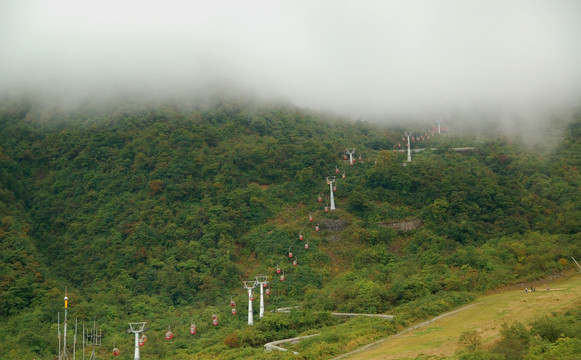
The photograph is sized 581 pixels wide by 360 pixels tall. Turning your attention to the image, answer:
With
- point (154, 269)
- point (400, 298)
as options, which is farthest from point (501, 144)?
point (154, 269)

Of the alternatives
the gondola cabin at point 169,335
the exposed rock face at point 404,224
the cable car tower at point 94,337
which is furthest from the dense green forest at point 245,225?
the cable car tower at point 94,337

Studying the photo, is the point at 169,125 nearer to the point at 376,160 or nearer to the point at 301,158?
the point at 301,158

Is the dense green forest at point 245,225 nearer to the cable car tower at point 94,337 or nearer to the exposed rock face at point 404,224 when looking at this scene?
the exposed rock face at point 404,224

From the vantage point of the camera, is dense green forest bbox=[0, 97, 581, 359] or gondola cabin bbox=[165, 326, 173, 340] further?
dense green forest bbox=[0, 97, 581, 359]

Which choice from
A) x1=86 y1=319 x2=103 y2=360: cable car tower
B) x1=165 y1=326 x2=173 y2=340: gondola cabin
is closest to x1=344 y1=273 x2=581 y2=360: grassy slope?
x1=165 y1=326 x2=173 y2=340: gondola cabin

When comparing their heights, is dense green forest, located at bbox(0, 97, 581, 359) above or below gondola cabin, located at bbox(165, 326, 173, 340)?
above

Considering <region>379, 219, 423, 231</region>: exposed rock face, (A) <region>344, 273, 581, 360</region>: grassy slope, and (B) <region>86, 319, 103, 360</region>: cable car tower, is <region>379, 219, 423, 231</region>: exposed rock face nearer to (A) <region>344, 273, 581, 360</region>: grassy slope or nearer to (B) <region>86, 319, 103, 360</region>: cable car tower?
(A) <region>344, 273, 581, 360</region>: grassy slope

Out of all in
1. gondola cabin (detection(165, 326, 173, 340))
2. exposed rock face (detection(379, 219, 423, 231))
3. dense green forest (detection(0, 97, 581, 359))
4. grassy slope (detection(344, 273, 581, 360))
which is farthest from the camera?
exposed rock face (detection(379, 219, 423, 231))

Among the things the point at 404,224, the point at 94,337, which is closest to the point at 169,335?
the point at 94,337
